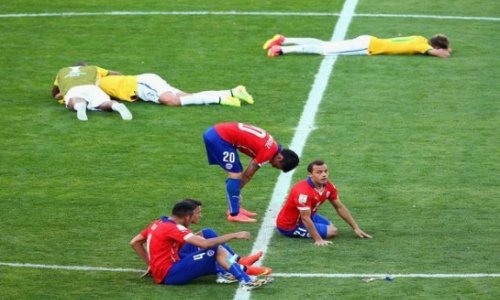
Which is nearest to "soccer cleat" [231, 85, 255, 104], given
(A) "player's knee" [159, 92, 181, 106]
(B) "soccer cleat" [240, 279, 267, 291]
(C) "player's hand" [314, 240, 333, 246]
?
(A) "player's knee" [159, 92, 181, 106]

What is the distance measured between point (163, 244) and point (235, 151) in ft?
8.89

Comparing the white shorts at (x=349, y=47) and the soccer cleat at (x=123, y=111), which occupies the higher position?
the white shorts at (x=349, y=47)

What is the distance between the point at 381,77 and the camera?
74.4 feet

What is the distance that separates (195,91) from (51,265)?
7.31 m

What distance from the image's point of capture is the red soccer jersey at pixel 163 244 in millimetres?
14203

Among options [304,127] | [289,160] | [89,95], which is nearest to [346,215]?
[289,160]

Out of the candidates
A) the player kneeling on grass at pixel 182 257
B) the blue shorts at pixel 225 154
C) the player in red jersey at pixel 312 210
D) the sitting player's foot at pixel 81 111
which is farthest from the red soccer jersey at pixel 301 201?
the sitting player's foot at pixel 81 111

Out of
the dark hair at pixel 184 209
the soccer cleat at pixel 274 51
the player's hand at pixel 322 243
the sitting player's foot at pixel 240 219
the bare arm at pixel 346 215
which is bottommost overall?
the player's hand at pixel 322 243

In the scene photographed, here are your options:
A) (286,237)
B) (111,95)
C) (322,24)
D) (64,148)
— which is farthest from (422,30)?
(286,237)

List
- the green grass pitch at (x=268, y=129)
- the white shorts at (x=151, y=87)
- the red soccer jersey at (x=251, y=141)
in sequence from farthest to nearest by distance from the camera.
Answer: the white shorts at (x=151, y=87) → the red soccer jersey at (x=251, y=141) → the green grass pitch at (x=268, y=129)

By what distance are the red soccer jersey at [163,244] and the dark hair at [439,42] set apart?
405 inches

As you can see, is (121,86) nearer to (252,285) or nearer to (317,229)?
(317,229)

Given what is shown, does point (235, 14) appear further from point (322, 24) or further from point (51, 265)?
point (51, 265)

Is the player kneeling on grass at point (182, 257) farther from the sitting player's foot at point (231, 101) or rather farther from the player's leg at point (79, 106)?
the sitting player's foot at point (231, 101)
